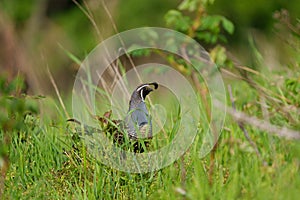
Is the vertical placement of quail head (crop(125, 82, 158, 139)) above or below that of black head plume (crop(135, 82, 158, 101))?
below

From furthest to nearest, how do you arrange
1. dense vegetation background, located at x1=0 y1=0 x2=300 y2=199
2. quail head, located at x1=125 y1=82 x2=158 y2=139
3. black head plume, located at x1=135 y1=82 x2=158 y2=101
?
black head plume, located at x1=135 y1=82 x2=158 y2=101, quail head, located at x1=125 y1=82 x2=158 y2=139, dense vegetation background, located at x1=0 y1=0 x2=300 y2=199

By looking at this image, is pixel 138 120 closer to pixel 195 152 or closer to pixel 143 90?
pixel 143 90

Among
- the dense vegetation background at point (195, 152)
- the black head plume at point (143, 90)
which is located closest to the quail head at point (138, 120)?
the black head plume at point (143, 90)

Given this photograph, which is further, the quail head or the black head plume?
the black head plume

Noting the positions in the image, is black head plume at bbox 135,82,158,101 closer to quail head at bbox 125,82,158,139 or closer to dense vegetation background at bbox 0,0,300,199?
quail head at bbox 125,82,158,139

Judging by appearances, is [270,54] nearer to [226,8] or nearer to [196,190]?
[196,190]

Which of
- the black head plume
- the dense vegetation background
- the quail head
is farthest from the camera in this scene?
the black head plume

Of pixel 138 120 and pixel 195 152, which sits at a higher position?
pixel 138 120

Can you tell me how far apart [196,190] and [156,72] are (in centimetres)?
165

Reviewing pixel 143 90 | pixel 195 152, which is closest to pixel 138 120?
pixel 143 90

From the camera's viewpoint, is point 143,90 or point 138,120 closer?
point 138,120

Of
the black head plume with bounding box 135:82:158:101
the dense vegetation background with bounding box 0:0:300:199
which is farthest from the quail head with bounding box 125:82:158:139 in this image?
the dense vegetation background with bounding box 0:0:300:199

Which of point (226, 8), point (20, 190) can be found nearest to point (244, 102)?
point (20, 190)

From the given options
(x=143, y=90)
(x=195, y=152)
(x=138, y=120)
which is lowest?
(x=195, y=152)
